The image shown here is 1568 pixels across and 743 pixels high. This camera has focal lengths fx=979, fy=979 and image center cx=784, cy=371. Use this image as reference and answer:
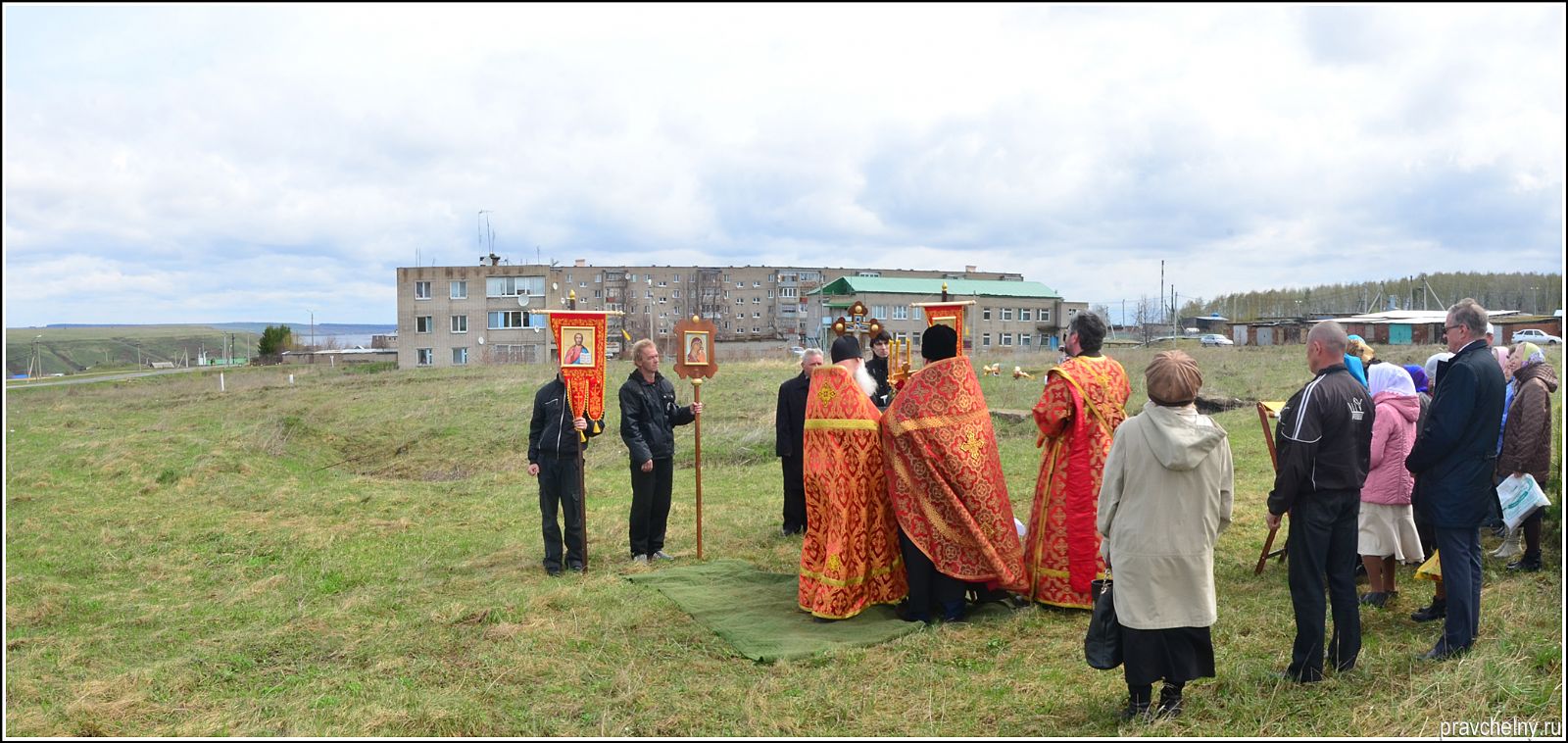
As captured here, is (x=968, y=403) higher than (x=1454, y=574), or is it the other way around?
(x=968, y=403)

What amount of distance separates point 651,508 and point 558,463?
36.1 inches

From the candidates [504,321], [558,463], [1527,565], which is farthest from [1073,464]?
[504,321]

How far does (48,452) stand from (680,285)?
243 ft

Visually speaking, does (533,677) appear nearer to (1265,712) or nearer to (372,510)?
(1265,712)

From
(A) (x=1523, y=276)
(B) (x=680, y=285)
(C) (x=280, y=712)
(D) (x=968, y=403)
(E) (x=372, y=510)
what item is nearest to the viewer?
(C) (x=280, y=712)

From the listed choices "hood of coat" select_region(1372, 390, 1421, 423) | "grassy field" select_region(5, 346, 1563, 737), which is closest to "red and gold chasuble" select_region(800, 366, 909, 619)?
"grassy field" select_region(5, 346, 1563, 737)

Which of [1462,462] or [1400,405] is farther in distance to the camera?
[1400,405]

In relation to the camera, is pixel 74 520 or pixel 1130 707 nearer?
pixel 1130 707

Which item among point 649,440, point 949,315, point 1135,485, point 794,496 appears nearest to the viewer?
point 1135,485

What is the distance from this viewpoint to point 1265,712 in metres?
4.48

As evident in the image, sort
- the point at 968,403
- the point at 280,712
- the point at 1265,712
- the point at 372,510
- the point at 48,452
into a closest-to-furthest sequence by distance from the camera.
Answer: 1. the point at 1265,712
2. the point at 280,712
3. the point at 968,403
4. the point at 372,510
5. the point at 48,452

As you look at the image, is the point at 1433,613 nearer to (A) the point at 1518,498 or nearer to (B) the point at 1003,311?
(A) the point at 1518,498

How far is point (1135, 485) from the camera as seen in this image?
4.36 m

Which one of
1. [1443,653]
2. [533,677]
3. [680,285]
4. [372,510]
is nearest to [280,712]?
[533,677]
